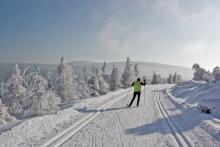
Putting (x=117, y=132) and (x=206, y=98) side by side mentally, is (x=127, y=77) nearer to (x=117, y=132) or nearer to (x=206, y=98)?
(x=206, y=98)

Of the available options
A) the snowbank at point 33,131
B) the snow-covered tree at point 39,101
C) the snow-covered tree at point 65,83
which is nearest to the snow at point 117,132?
the snowbank at point 33,131

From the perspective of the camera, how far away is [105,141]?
Result: 368 inches

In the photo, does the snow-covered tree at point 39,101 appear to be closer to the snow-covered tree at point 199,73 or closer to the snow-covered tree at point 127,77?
the snow-covered tree at point 127,77

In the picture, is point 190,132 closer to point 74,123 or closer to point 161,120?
point 161,120

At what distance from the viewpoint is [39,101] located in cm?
2606

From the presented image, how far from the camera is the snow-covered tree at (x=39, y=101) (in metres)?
25.7

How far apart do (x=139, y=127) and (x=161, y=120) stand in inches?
101

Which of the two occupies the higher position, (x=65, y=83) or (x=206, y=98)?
(x=206, y=98)

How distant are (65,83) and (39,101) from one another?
3574cm

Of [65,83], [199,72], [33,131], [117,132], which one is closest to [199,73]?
[199,72]

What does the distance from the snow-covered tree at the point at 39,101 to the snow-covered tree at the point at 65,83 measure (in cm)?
3389

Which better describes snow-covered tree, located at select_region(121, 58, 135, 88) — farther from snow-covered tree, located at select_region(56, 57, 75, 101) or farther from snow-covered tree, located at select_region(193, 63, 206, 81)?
snow-covered tree, located at select_region(56, 57, 75, 101)

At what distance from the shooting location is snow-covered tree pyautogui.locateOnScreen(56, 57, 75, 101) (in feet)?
200

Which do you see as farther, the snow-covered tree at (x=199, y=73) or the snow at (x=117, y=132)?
the snow-covered tree at (x=199, y=73)
